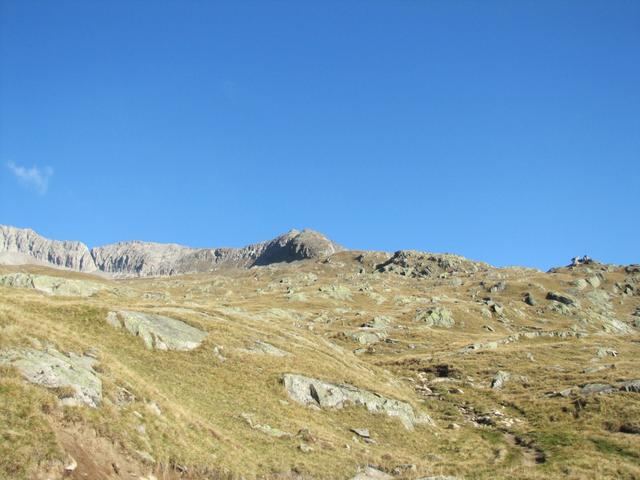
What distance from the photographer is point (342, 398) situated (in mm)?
41500

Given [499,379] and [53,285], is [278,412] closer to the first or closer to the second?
[499,379]

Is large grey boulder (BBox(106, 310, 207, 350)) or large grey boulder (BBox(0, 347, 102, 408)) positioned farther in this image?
large grey boulder (BBox(106, 310, 207, 350))

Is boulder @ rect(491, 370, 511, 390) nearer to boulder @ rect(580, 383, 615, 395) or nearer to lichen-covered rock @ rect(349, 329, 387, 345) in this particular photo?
boulder @ rect(580, 383, 615, 395)

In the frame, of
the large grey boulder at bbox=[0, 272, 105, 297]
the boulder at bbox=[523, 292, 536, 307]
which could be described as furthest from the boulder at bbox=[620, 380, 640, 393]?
the boulder at bbox=[523, 292, 536, 307]

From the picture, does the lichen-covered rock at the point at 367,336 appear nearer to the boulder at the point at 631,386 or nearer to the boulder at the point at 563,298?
the boulder at the point at 631,386

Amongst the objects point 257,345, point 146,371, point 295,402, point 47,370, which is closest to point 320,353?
point 257,345

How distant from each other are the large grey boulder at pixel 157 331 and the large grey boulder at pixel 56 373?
14908mm

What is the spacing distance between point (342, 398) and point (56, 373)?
24.2 meters

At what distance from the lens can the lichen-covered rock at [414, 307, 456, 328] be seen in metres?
125

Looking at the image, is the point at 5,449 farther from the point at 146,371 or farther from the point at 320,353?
the point at 320,353

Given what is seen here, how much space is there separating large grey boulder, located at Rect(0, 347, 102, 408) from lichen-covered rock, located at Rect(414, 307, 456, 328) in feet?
351

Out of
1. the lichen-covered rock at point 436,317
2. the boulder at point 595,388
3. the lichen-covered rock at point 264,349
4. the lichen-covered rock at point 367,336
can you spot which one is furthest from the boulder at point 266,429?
the lichen-covered rock at point 436,317

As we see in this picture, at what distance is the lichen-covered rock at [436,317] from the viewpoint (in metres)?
125

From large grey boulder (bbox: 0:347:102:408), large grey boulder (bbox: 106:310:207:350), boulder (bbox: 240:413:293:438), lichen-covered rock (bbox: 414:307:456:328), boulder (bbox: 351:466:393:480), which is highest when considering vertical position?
lichen-covered rock (bbox: 414:307:456:328)
